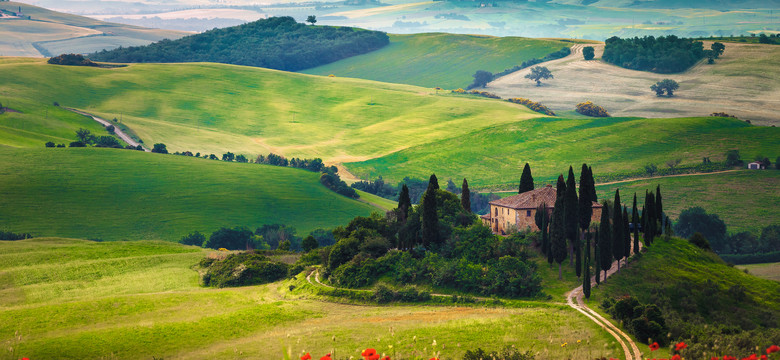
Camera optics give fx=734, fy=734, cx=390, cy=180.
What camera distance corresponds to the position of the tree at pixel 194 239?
124756mm

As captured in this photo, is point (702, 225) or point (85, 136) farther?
point (85, 136)

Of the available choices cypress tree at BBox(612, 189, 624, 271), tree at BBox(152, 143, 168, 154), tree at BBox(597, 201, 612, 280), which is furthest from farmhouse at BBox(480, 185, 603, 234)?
tree at BBox(152, 143, 168, 154)

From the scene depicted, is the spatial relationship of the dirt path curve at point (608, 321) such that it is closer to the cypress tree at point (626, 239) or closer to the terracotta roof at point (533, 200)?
the cypress tree at point (626, 239)

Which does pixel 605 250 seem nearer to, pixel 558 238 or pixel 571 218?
pixel 558 238

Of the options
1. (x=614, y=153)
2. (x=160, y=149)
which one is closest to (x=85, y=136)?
(x=160, y=149)

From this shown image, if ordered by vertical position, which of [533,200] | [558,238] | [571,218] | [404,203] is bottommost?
[558,238]

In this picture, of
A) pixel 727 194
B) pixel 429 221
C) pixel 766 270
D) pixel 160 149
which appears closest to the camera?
pixel 429 221

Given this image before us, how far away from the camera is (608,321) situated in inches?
2218

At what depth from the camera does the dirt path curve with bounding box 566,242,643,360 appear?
47.8 metres

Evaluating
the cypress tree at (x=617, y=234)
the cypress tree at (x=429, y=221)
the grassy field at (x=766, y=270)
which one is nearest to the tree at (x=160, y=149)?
the cypress tree at (x=429, y=221)

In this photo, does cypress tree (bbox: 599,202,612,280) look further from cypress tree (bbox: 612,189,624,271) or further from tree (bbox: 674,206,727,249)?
tree (bbox: 674,206,727,249)

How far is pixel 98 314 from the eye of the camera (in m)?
58.9

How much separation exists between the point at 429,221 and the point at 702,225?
2780 inches

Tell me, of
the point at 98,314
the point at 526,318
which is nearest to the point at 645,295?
the point at 526,318
